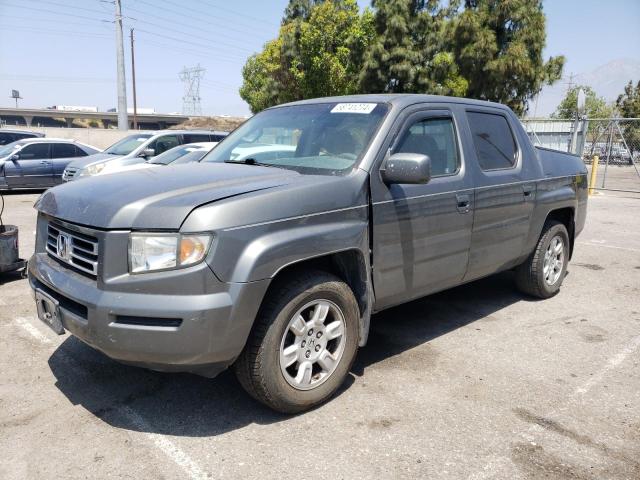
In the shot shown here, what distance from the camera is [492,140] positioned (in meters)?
4.58

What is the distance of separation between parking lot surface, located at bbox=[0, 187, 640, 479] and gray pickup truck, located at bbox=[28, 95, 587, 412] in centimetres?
35

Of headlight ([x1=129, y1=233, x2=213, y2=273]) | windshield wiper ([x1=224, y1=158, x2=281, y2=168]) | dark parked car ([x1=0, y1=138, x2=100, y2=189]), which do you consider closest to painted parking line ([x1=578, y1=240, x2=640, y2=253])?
windshield wiper ([x1=224, y1=158, x2=281, y2=168])

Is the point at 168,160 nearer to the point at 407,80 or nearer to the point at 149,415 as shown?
the point at 149,415

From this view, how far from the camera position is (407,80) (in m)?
26.2

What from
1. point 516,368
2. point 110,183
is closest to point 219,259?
point 110,183

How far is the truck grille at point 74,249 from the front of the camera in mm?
2840

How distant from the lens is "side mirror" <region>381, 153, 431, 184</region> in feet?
10.7

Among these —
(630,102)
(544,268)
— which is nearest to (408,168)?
(544,268)

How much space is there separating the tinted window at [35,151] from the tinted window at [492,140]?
1327 cm

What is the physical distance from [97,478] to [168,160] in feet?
29.9

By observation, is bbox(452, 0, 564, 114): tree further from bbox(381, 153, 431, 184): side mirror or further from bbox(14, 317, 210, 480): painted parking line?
bbox(14, 317, 210, 480): painted parking line

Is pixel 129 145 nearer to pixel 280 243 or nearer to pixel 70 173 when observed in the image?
pixel 70 173

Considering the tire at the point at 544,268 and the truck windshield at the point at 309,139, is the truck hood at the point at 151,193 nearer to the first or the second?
the truck windshield at the point at 309,139

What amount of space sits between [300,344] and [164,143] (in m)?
11.1
